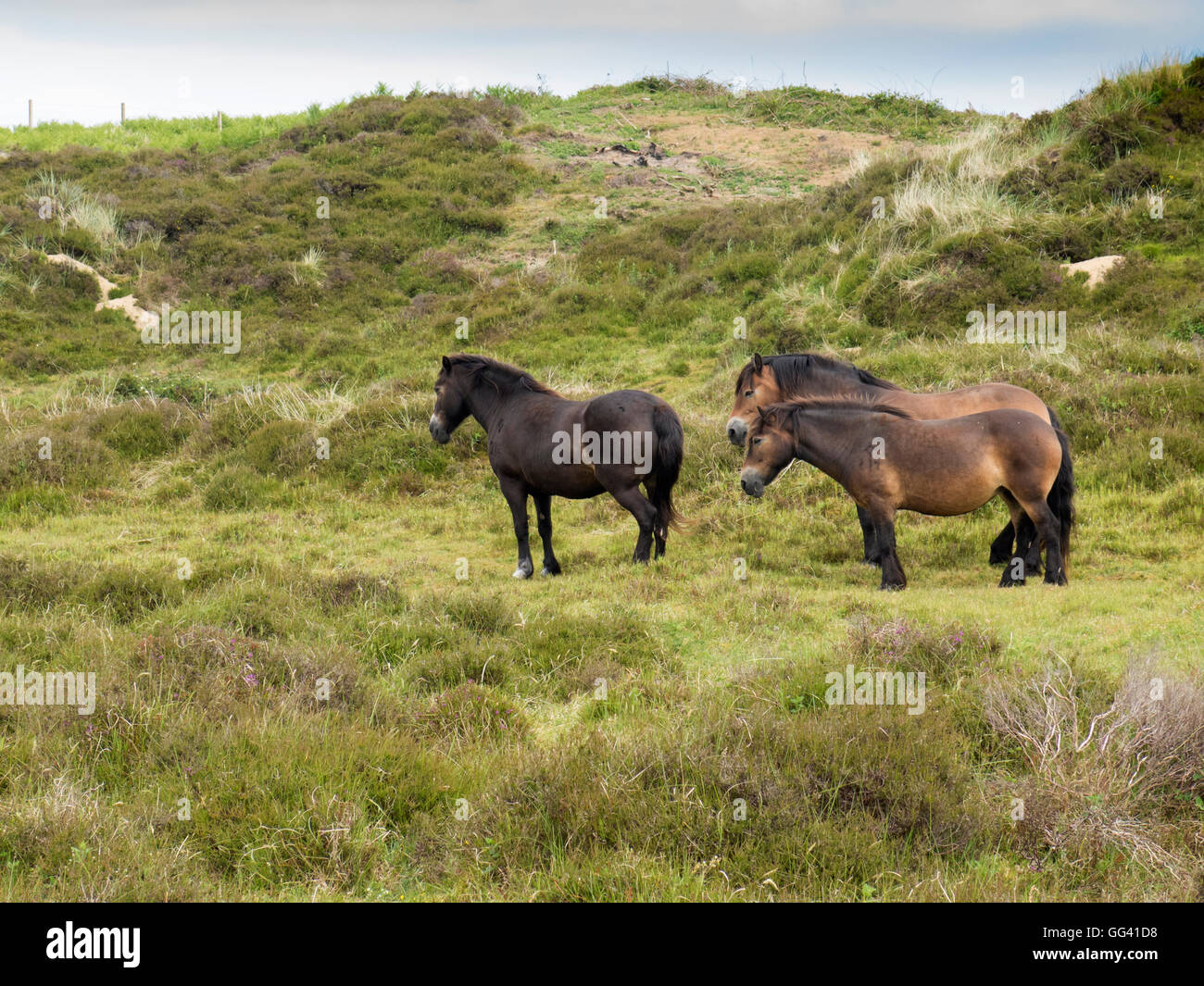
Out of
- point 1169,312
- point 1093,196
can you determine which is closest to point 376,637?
point 1169,312

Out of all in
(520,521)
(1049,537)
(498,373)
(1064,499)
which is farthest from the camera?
(498,373)

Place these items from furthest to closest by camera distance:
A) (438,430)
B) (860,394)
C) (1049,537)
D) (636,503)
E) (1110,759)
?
(438,430)
(636,503)
(860,394)
(1049,537)
(1110,759)

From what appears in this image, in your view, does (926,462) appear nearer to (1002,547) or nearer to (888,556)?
(888,556)

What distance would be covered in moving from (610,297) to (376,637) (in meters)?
15.8

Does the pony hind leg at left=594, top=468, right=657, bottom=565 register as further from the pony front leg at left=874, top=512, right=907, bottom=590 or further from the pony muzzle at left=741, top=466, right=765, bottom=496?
the pony front leg at left=874, top=512, right=907, bottom=590

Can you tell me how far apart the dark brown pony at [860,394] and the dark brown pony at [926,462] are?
0.39 m

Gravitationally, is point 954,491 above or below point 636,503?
above

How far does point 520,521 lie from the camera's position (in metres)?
10.7

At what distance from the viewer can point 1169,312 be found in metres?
14.3

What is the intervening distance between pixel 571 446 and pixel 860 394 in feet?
9.88

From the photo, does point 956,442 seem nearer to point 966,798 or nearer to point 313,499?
point 966,798

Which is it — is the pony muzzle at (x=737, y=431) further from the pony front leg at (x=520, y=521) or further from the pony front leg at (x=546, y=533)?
the pony front leg at (x=520, y=521)

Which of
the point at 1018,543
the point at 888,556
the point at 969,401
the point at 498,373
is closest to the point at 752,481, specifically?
the point at 888,556

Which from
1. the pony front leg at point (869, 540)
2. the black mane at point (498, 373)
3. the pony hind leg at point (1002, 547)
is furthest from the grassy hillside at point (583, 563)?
the black mane at point (498, 373)
